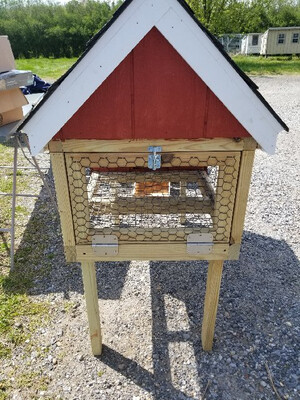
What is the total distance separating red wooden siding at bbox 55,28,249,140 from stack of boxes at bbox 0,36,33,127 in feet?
5.39

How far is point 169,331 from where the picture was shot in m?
2.45

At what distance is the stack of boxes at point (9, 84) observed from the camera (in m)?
2.74

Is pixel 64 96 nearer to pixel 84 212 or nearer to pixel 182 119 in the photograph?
pixel 182 119

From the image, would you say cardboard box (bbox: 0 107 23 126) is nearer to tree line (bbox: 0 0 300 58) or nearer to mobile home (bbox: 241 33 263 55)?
tree line (bbox: 0 0 300 58)

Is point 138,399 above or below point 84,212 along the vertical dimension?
below

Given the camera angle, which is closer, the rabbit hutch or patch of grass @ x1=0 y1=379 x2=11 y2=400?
the rabbit hutch

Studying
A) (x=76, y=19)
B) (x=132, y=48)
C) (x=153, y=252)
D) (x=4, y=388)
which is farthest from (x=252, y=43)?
(x=4, y=388)

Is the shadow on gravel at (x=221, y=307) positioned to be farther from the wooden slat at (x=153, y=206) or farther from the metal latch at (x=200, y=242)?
the metal latch at (x=200, y=242)

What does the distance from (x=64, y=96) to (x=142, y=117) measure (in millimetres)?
328

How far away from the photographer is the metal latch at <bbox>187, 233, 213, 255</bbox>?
1.72m

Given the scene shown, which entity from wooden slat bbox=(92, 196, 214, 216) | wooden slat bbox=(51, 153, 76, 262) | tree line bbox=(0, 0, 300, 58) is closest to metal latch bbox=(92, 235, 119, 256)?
wooden slat bbox=(51, 153, 76, 262)

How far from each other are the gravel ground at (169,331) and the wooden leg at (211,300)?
0.13 meters

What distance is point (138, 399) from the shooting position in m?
2.00

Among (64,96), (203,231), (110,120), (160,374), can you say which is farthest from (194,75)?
(160,374)
